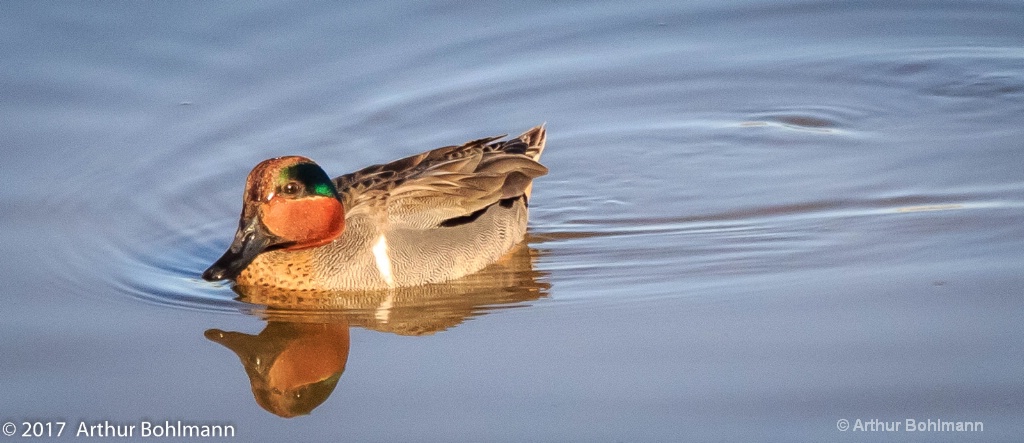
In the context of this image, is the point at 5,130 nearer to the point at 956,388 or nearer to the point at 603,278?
the point at 603,278

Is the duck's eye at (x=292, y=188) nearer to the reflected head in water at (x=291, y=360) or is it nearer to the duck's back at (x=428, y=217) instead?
the duck's back at (x=428, y=217)

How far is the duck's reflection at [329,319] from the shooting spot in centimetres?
680

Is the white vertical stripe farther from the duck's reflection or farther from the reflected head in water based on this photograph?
the reflected head in water

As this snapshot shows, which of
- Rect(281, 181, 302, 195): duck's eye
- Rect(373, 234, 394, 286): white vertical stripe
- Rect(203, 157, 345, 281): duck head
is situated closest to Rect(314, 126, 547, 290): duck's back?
Rect(373, 234, 394, 286): white vertical stripe

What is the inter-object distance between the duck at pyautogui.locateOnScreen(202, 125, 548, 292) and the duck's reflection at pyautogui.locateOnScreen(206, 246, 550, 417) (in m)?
0.11

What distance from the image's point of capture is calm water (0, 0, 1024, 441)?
21.7 ft

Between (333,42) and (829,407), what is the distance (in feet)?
19.6

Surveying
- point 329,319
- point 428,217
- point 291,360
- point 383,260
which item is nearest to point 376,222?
point 383,260

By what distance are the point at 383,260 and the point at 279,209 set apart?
70 cm

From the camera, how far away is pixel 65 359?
691 cm

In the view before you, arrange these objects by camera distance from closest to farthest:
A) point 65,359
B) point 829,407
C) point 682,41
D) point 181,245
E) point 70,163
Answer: point 829,407
point 65,359
point 181,245
point 70,163
point 682,41

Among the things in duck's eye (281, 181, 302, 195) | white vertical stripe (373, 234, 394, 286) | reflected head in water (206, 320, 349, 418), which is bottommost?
reflected head in water (206, 320, 349, 418)

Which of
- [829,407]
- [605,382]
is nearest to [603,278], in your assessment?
[605,382]

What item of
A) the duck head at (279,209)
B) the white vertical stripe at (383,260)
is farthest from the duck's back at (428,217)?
the duck head at (279,209)
